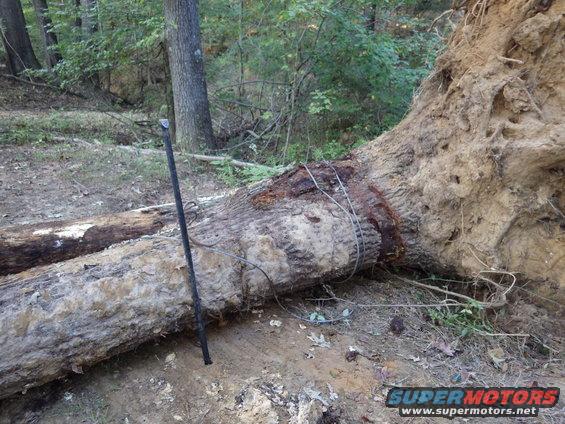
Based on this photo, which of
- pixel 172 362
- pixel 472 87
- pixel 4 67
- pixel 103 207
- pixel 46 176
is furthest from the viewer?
pixel 4 67

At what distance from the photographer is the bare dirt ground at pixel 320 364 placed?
7.89 ft

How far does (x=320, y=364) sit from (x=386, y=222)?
1.43 m

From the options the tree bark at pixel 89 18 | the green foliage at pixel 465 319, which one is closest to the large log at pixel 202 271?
the green foliage at pixel 465 319

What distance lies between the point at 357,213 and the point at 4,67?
515 inches

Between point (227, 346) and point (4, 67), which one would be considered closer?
point (227, 346)

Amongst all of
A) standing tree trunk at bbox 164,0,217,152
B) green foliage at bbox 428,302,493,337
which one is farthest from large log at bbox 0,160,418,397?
standing tree trunk at bbox 164,0,217,152

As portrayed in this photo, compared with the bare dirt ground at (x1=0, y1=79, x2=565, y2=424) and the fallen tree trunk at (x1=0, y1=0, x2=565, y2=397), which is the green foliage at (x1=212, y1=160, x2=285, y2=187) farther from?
the bare dirt ground at (x1=0, y1=79, x2=565, y2=424)

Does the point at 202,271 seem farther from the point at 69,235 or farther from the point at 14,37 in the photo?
the point at 14,37

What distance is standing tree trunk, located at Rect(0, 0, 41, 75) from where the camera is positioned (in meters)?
11.5

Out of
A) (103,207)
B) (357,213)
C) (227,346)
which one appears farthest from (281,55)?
(227,346)

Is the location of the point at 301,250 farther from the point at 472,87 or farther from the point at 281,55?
the point at 281,55

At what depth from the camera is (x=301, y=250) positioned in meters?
3.24
